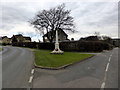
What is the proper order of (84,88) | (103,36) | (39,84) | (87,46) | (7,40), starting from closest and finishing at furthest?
(84,88), (39,84), (87,46), (103,36), (7,40)

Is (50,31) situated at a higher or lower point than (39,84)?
higher

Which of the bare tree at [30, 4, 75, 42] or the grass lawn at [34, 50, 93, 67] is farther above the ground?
the bare tree at [30, 4, 75, 42]

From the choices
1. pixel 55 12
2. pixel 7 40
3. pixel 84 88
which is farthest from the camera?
pixel 7 40

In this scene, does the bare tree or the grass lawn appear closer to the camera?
the grass lawn

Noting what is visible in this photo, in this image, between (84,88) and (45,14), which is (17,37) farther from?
(84,88)

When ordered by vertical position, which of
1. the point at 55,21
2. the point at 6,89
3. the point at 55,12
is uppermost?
the point at 55,12

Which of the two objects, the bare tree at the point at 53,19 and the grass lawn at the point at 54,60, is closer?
the grass lawn at the point at 54,60

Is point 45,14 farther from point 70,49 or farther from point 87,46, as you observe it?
point 87,46

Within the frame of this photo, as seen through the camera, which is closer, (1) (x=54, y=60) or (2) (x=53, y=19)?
(1) (x=54, y=60)

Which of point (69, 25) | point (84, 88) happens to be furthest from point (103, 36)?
point (84, 88)

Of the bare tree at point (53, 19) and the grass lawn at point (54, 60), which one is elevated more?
the bare tree at point (53, 19)

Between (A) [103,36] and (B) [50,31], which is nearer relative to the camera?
(B) [50,31]

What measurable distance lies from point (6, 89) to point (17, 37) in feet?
257

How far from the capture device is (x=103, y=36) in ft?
243
